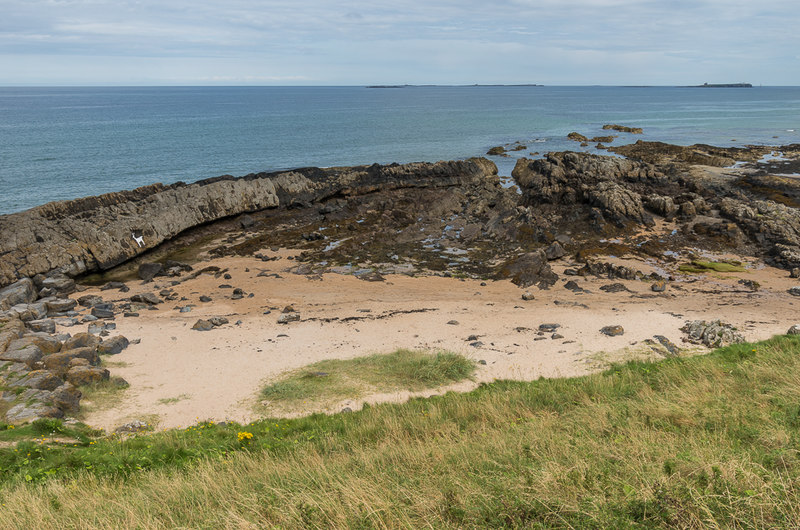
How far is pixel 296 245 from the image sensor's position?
34406 mm

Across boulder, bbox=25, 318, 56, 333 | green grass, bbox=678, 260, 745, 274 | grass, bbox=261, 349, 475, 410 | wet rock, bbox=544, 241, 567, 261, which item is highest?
wet rock, bbox=544, 241, 567, 261

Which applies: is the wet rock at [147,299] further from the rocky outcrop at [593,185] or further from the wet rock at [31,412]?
the rocky outcrop at [593,185]

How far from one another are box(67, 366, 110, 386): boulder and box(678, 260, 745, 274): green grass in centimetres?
2930

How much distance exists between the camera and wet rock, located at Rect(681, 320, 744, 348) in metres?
17.4

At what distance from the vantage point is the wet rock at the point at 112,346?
1819 cm

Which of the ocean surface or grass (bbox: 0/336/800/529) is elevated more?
the ocean surface

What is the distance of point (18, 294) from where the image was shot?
23.9m

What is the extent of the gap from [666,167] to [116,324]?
55850mm

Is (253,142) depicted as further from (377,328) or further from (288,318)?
(377,328)

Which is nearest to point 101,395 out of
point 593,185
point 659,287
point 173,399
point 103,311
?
point 173,399

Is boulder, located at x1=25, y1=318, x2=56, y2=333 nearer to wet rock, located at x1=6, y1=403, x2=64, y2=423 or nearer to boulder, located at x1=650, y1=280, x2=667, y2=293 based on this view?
wet rock, located at x1=6, y1=403, x2=64, y2=423

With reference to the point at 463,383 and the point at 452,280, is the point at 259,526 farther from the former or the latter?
the point at 452,280

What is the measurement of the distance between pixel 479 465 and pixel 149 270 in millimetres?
28114

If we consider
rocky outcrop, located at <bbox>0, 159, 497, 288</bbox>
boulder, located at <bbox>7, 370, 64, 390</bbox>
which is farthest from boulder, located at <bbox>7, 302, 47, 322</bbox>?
boulder, located at <bbox>7, 370, 64, 390</bbox>
